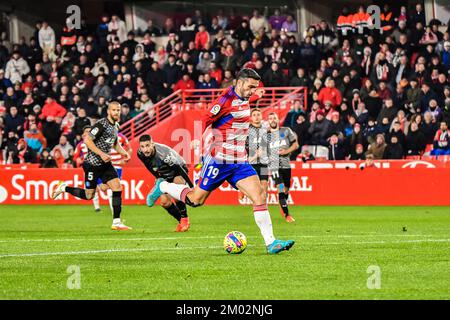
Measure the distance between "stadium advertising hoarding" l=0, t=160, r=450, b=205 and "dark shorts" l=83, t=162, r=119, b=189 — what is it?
8830 millimetres

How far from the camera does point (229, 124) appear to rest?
13.7 meters

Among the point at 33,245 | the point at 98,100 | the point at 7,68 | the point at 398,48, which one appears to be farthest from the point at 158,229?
the point at 7,68

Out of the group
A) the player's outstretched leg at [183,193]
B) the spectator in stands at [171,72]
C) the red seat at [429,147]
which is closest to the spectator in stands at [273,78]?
the spectator in stands at [171,72]

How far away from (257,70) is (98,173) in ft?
44.3

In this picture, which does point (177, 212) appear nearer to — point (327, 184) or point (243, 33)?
point (327, 184)

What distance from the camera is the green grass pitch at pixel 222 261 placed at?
9883mm

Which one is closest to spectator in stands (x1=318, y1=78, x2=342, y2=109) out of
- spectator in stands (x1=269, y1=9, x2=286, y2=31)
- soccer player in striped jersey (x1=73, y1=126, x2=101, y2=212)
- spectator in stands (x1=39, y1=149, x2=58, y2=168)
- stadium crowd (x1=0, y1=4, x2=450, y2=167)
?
stadium crowd (x1=0, y1=4, x2=450, y2=167)

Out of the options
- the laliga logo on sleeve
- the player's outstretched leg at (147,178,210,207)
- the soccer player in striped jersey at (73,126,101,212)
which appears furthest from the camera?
the laliga logo on sleeve

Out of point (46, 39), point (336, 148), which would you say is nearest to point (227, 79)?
point (336, 148)

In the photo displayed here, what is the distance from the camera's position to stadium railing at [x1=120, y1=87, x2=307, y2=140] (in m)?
32.5

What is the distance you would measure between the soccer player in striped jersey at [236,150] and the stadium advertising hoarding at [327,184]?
13576 mm

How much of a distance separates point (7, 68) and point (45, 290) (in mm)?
29538

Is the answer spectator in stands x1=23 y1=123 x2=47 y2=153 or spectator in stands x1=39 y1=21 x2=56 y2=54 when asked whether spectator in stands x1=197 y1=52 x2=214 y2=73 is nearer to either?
spectator in stands x1=23 y1=123 x2=47 y2=153

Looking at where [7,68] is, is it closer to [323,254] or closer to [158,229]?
[158,229]
